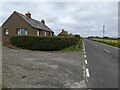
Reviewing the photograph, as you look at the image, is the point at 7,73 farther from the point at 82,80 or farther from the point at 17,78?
the point at 82,80

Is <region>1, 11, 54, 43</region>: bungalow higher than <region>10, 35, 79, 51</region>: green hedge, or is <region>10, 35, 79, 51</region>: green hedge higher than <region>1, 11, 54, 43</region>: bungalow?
<region>1, 11, 54, 43</region>: bungalow

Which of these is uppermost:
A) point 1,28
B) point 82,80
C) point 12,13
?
point 12,13

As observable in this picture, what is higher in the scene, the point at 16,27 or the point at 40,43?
the point at 16,27

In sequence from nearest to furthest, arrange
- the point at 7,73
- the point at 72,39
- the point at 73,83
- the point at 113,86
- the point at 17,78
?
the point at 113,86, the point at 73,83, the point at 17,78, the point at 7,73, the point at 72,39

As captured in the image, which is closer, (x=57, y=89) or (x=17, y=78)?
(x=57, y=89)

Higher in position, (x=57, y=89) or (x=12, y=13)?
(x=12, y=13)

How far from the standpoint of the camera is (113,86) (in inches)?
287

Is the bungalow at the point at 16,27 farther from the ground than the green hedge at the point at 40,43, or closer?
farther from the ground

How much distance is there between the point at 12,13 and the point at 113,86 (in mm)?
38209

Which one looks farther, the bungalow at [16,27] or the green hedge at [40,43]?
the bungalow at [16,27]

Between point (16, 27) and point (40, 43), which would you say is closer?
point (40, 43)

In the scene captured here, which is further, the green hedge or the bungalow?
the bungalow

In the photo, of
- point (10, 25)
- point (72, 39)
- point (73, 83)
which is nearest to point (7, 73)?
point (73, 83)

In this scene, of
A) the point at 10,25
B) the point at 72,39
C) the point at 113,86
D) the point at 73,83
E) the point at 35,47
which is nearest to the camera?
the point at 113,86
